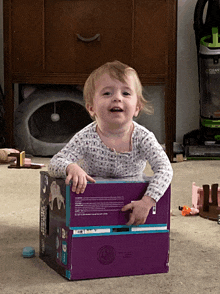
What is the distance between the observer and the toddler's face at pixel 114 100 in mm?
1137

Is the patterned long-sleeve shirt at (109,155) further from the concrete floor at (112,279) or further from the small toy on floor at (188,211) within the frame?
the small toy on floor at (188,211)

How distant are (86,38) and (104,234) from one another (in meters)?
2.13

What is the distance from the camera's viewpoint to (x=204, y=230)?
1.39 m

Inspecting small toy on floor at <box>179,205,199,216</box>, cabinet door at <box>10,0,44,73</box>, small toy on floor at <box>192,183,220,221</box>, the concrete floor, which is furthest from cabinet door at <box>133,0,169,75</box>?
small toy on floor at <box>179,205,199,216</box>

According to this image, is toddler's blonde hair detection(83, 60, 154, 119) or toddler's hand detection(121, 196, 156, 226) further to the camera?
toddler's blonde hair detection(83, 60, 154, 119)

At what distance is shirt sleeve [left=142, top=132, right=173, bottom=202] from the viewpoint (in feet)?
3.38

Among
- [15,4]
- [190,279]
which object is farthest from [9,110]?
[190,279]

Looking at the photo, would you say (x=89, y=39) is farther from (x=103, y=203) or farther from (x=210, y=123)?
(x=103, y=203)

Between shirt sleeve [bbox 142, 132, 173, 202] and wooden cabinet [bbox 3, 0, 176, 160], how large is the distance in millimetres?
1856

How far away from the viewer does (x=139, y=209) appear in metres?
1.02

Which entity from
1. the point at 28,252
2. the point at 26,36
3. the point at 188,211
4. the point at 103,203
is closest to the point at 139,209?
the point at 103,203

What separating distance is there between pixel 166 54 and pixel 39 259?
211 cm

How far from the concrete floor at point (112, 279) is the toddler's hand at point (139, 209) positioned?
0.13 m

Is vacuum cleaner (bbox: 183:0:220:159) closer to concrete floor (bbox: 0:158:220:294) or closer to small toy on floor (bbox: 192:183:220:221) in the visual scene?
concrete floor (bbox: 0:158:220:294)
